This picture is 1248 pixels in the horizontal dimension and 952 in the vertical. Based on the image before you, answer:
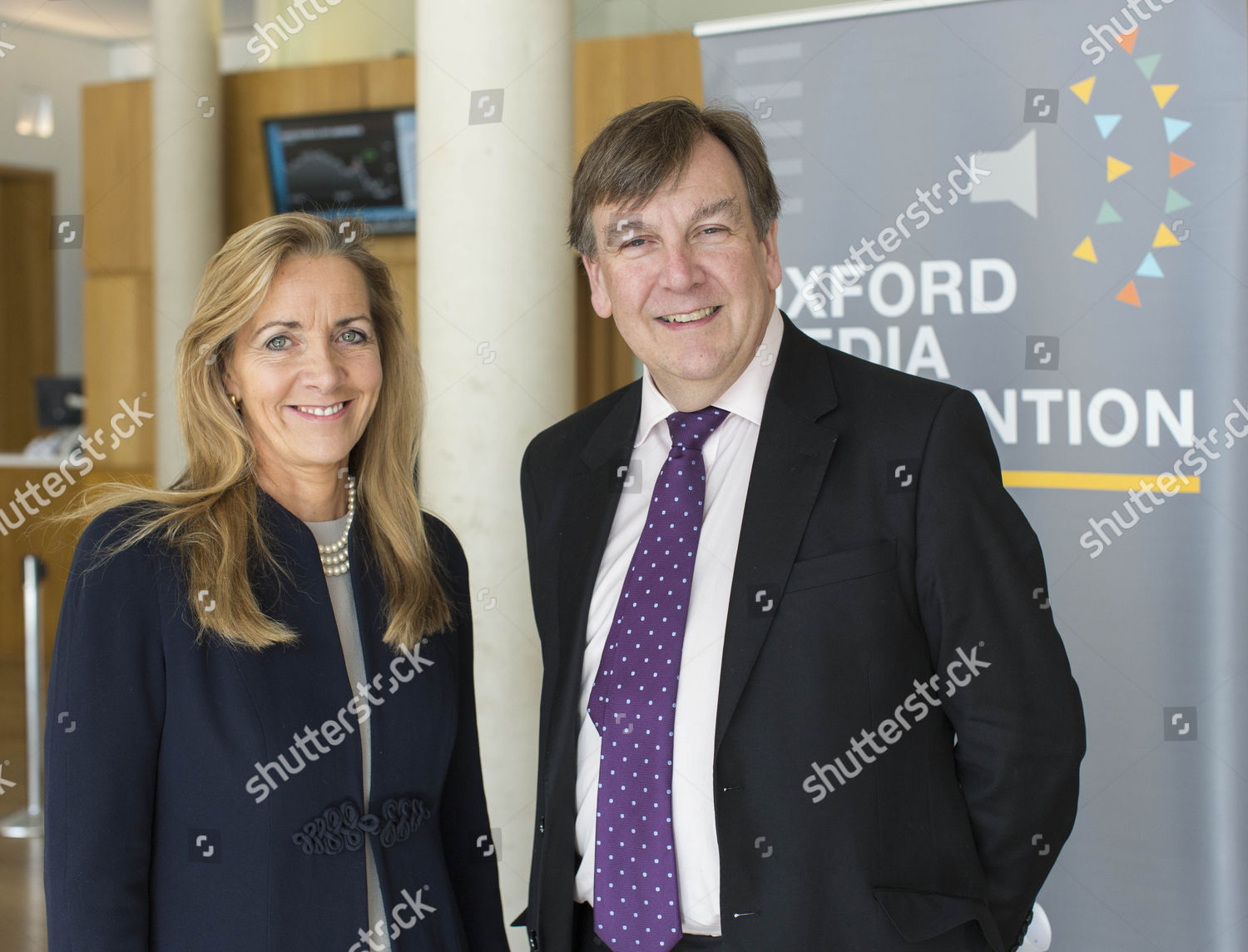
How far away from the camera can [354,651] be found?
1702mm

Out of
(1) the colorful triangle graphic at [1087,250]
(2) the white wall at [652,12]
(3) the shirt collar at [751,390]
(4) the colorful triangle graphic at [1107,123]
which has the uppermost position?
(2) the white wall at [652,12]

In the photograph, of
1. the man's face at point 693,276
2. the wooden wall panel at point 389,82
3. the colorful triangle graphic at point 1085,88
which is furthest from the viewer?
the wooden wall panel at point 389,82

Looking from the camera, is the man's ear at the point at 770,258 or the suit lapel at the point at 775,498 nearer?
the suit lapel at the point at 775,498

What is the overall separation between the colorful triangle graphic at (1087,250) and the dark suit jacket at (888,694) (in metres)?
1.32

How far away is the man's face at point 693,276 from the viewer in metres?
1.77

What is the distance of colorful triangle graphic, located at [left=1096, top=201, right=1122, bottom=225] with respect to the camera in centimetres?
273

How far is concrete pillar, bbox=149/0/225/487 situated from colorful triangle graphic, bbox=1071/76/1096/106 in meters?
4.66

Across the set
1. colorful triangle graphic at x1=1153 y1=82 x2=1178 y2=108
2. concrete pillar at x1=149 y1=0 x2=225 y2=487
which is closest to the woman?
colorful triangle graphic at x1=1153 y1=82 x2=1178 y2=108

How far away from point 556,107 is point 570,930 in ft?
7.92

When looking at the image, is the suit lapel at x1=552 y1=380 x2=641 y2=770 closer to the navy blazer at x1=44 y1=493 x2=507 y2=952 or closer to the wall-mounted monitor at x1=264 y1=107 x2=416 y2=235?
the navy blazer at x1=44 y1=493 x2=507 y2=952

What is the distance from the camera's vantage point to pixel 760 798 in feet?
5.15

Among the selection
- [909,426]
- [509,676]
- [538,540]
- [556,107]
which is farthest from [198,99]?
[909,426]

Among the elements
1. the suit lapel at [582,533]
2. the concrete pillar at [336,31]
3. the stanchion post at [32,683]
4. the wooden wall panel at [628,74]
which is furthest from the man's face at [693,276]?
the concrete pillar at [336,31]

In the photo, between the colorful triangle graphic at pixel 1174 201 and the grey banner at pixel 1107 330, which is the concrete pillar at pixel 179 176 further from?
the colorful triangle graphic at pixel 1174 201
